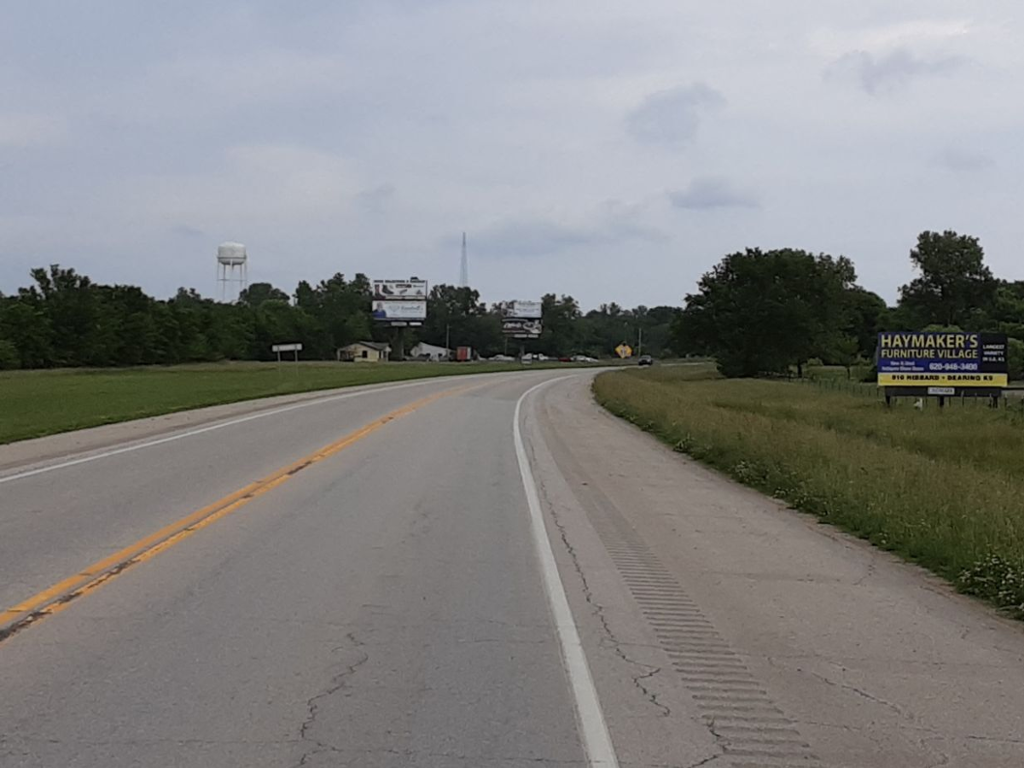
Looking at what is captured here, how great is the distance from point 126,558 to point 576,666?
4.68 meters

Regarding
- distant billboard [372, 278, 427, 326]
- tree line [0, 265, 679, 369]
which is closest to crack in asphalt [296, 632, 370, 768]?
tree line [0, 265, 679, 369]

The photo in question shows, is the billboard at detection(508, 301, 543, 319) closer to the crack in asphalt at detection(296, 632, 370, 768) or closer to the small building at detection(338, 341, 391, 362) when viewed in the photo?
the small building at detection(338, 341, 391, 362)

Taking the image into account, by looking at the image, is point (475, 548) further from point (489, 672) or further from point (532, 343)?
point (532, 343)

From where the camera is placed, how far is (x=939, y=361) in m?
40.7

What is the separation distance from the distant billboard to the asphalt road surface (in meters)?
125

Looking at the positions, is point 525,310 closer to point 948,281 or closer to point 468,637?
point 948,281

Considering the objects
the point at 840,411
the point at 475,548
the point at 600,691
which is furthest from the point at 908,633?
the point at 840,411

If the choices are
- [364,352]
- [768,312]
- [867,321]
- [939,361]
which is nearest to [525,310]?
[364,352]

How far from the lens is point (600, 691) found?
19.6ft

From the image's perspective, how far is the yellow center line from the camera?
23.9 ft

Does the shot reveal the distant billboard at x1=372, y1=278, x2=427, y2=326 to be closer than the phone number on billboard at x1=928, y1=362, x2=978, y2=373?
No

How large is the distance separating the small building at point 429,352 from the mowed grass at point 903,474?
139 meters

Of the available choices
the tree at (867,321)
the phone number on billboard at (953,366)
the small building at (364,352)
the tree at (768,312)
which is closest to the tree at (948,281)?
the tree at (867,321)

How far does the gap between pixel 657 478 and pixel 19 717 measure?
1348 centimetres
